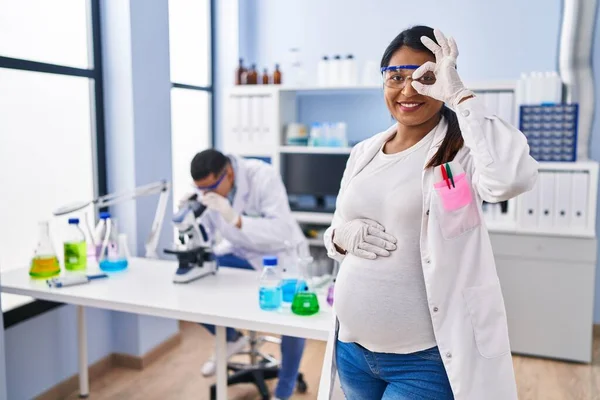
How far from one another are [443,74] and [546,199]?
2220 mm

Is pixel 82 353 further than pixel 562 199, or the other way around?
pixel 562 199

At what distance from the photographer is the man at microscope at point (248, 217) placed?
2.37 meters

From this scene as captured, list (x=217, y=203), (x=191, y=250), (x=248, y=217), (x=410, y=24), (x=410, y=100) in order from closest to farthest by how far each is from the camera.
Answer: (x=410, y=100) < (x=191, y=250) < (x=217, y=203) < (x=248, y=217) < (x=410, y=24)

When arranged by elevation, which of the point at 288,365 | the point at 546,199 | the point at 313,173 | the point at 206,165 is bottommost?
the point at 288,365

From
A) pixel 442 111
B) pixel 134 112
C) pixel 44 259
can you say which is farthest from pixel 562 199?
pixel 44 259

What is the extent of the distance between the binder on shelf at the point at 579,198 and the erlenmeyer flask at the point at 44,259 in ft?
8.68

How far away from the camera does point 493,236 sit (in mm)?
3152

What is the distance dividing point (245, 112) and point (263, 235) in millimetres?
1473

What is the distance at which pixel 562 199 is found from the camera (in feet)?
10.1

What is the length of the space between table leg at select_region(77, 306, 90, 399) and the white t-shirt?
168 centimetres

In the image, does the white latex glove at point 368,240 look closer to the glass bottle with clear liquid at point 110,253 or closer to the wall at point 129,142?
the glass bottle with clear liquid at point 110,253

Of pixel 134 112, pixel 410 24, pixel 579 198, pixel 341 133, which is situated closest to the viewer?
pixel 134 112

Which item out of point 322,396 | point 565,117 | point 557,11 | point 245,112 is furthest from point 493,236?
point 322,396

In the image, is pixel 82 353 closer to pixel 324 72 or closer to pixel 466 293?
pixel 466 293
